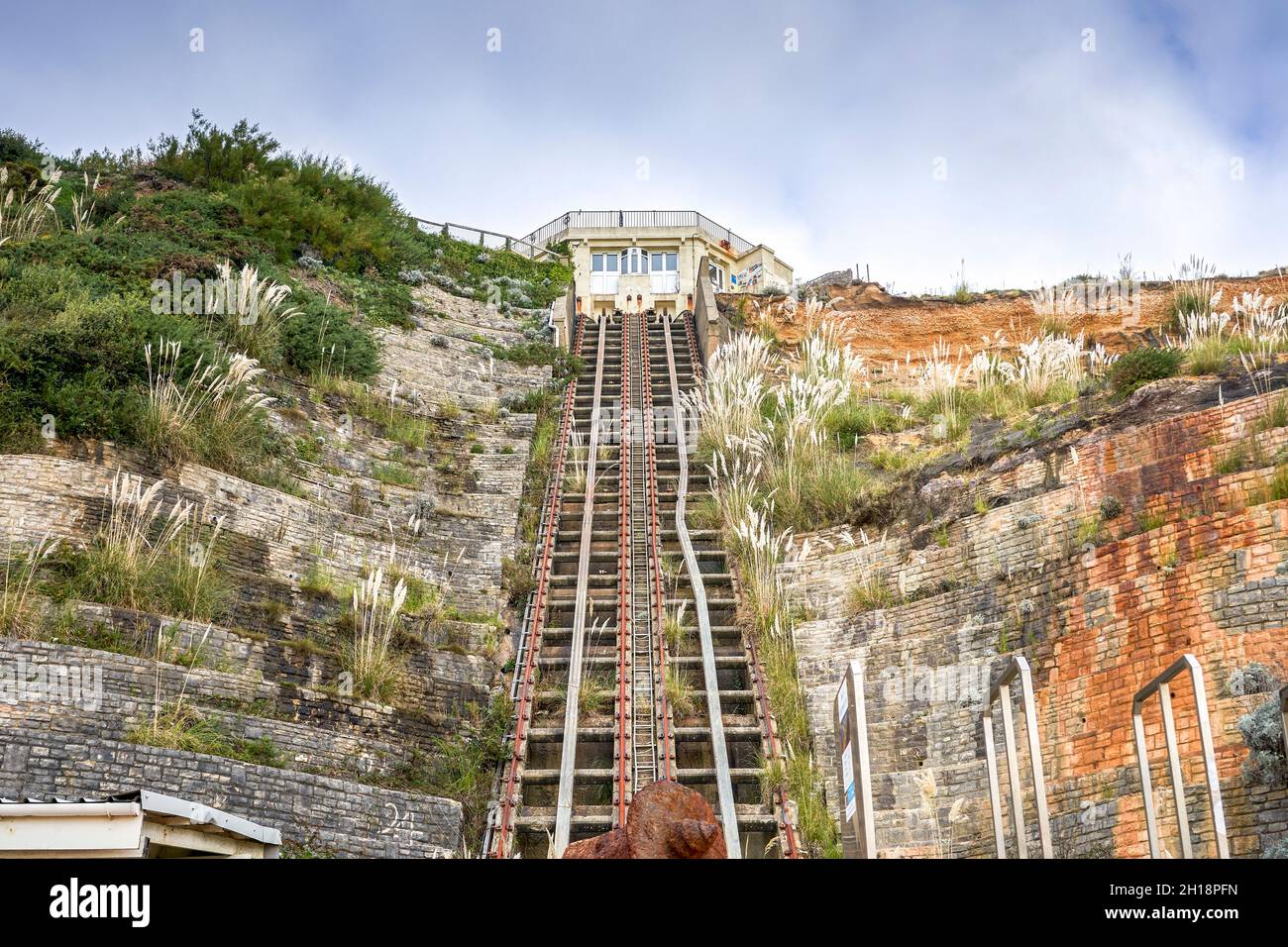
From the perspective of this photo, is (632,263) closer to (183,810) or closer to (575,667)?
(575,667)

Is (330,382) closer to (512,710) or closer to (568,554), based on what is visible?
(568,554)

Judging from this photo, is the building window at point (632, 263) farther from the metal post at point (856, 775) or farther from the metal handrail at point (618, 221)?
the metal post at point (856, 775)

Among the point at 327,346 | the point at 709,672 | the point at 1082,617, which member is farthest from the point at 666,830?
the point at 327,346

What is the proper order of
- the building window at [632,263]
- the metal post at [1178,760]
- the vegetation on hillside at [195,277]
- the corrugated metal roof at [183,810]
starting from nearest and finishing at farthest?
1. the metal post at [1178,760]
2. the corrugated metal roof at [183,810]
3. the vegetation on hillside at [195,277]
4. the building window at [632,263]


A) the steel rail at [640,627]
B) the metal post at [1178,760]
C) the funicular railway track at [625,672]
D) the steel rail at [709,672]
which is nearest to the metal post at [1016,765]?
the metal post at [1178,760]
